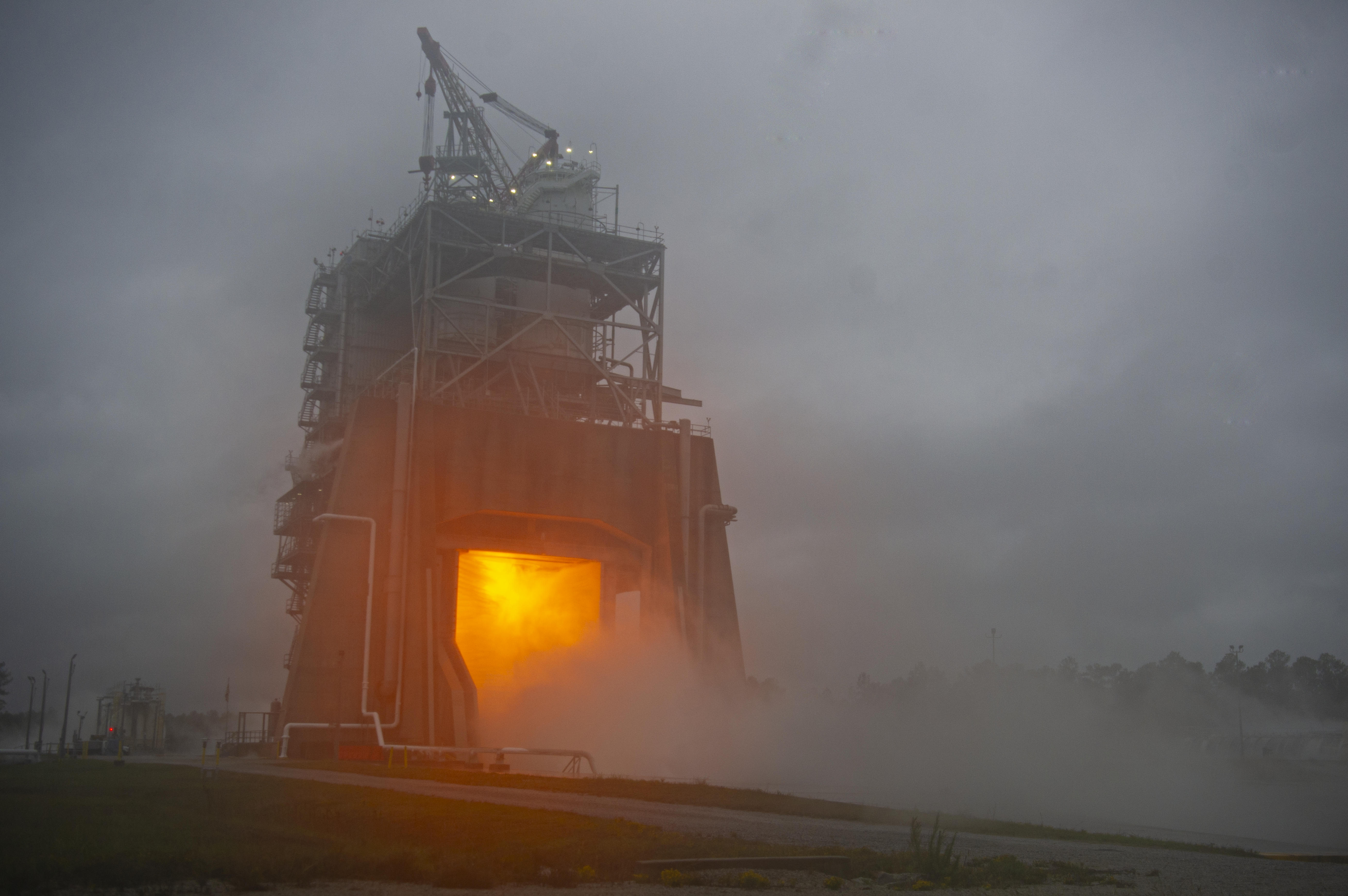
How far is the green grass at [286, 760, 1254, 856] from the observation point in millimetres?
17062

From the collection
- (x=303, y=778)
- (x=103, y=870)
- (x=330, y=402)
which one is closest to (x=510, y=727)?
(x=303, y=778)

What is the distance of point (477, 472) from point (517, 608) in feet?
27.5

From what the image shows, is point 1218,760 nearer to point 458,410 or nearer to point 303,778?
point 458,410

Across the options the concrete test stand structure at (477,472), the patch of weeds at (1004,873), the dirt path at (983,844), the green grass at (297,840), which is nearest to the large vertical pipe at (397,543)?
the concrete test stand structure at (477,472)

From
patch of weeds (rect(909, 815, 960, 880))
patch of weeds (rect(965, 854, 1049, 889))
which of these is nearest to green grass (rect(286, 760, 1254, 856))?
patch of weeds (rect(965, 854, 1049, 889))

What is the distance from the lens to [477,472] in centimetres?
4325

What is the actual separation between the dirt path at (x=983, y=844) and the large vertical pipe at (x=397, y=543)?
18199mm

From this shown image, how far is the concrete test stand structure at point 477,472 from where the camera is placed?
39.6 metres

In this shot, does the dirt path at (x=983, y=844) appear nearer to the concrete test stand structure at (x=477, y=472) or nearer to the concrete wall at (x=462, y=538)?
the concrete test stand structure at (x=477, y=472)

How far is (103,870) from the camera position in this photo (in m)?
9.24

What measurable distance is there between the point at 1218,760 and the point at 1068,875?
65.3 metres

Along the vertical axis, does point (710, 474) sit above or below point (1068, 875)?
above

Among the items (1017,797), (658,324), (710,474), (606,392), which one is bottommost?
(1017,797)

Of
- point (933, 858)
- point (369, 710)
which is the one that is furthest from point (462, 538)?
point (933, 858)
